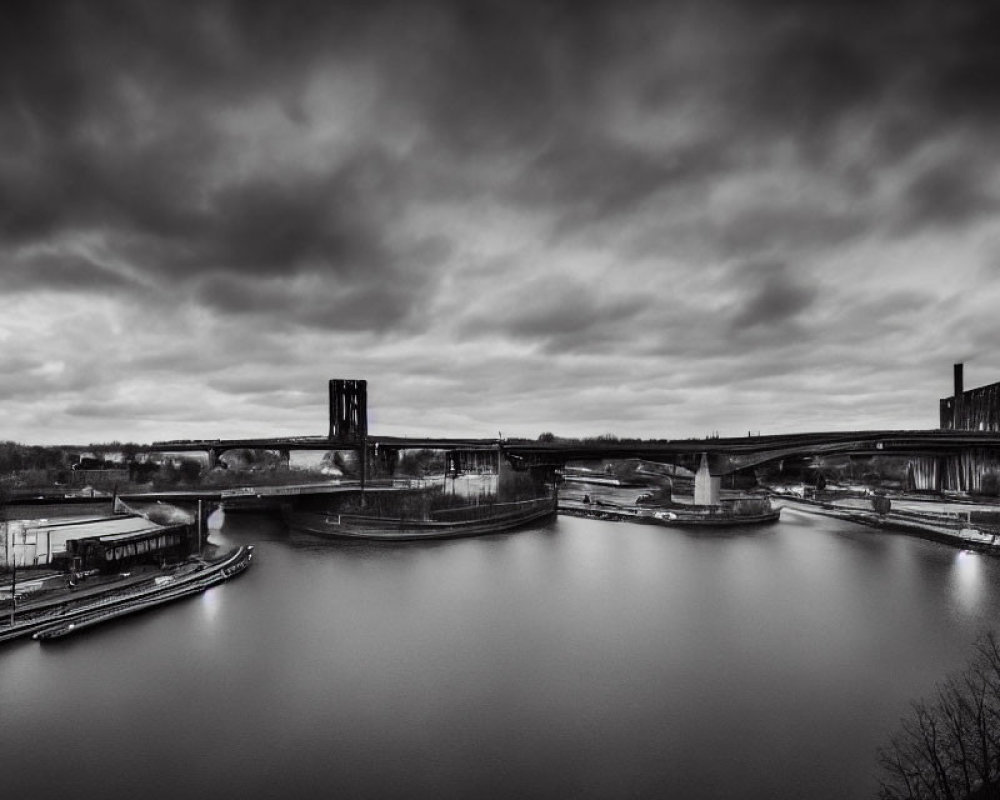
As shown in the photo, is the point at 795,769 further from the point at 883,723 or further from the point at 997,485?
the point at 997,485

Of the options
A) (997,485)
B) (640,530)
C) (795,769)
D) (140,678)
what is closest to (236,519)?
(640,530)

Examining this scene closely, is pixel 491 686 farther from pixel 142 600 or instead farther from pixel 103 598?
pixel 103 598

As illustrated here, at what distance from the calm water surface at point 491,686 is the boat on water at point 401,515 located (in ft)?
44.5

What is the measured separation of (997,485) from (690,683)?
6612 centimetres

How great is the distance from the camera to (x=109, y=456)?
82.2m

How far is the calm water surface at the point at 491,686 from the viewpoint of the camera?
11445 millimetres

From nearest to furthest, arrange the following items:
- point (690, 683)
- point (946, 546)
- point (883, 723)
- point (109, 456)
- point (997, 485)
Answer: point (883, 723) < point (690, 683) < point (946, 546) < point (997, 485) < point (109, 456)

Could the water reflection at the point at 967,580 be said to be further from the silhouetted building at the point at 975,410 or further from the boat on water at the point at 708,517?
the silhouetted building at the point at 975,410

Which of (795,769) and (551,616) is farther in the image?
(551,616)

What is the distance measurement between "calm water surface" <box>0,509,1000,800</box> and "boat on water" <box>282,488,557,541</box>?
1356cm

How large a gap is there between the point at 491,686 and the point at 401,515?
3259 centimetres

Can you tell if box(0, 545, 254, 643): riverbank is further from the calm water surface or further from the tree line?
the tree line

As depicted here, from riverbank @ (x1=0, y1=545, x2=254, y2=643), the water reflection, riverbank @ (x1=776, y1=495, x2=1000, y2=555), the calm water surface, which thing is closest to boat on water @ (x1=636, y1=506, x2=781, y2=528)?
riverbank @ (x1=776, y1=495, x2=1000, y2=555)

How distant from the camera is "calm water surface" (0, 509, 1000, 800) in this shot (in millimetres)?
11445
